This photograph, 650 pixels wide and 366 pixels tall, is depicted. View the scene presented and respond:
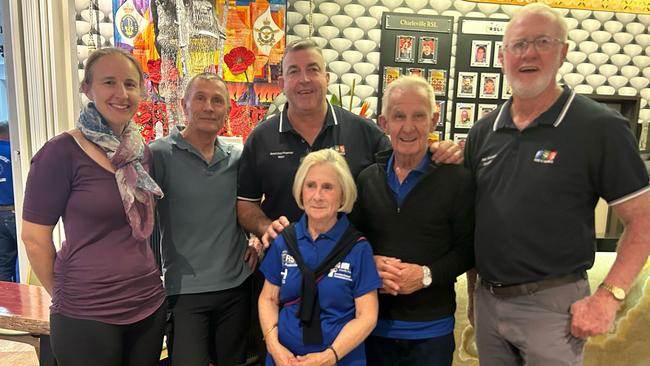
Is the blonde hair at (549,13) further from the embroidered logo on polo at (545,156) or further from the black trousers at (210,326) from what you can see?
the black trousers at (210,326)

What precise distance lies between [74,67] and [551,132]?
3.94 meters

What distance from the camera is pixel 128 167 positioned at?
1.67 meters

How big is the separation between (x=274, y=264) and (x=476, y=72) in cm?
416

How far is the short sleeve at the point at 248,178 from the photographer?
2.11 m

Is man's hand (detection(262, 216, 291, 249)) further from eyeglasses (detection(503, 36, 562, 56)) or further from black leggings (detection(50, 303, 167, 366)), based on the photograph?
eyeglasses (detection(503, 36, 562, 56))

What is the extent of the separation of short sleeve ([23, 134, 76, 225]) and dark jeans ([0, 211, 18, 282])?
313cm

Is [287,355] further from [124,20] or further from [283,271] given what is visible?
[124,20]

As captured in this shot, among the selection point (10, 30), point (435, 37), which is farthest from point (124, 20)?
point (435, 37)

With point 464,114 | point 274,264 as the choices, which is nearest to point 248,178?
point 274,264

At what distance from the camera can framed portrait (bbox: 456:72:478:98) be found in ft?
16.7

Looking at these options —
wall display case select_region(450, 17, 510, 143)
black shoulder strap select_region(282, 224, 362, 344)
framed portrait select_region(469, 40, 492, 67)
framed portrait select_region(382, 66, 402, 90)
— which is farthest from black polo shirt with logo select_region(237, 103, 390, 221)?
framed portrait select_region(469, 40, 492, 67)

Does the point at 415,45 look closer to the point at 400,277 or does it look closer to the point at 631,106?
the point at 631,106

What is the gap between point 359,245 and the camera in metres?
1.64

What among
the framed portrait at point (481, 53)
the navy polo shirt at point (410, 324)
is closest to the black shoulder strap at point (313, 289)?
the navy polo shirt at point (410, 324)
